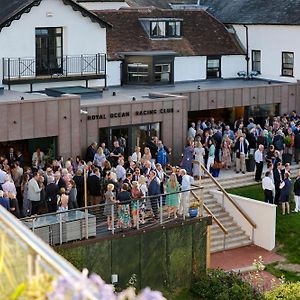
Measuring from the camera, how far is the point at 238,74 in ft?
150

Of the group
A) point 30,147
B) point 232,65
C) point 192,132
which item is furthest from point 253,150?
point 232,65

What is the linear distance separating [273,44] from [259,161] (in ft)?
44.1

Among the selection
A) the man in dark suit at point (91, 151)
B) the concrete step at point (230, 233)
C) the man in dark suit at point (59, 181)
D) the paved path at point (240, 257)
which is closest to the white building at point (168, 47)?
the man in dark suit at point (91, 151)

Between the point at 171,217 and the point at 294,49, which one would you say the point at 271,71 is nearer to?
the point at 294,49

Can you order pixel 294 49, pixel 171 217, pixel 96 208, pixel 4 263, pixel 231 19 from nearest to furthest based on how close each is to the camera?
pixel 4 263, pixel 96 208, pixel 171 217, pixel 294 49, pixel 231 19

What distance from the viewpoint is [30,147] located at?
96.5ft

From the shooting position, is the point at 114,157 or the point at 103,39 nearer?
the point at 114,157

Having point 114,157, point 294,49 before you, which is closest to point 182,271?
point 114,157

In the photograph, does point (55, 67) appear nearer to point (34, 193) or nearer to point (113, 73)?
point (113, 73)

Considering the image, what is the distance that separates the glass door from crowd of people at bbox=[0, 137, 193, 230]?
8407 mm

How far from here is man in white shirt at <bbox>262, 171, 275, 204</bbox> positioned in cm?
3008

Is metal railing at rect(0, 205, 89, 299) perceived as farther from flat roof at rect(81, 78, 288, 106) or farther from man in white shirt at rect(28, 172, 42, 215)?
flat roof at rect(81, 78, 288, 106)

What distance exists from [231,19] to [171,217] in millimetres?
23638

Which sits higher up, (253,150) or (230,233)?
(253,150)
